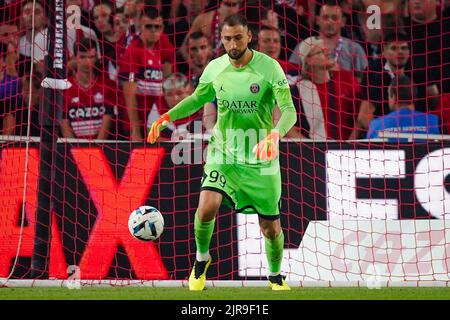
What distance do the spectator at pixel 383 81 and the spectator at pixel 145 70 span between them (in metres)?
2.30

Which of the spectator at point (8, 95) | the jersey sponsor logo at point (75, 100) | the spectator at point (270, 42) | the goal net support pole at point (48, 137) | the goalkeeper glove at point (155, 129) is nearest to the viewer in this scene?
the goalkeeper glove at point (155, 129)

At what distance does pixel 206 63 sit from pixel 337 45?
1.59 m

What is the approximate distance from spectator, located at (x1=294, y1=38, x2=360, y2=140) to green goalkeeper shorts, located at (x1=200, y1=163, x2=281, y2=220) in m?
2.09

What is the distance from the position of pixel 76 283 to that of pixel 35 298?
5.19ft

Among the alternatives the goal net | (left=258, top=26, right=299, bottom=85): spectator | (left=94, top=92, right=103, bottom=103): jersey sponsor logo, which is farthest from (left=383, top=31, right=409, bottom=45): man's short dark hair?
(left=94, top=92, right=103, bottom=103): jersey sponsor logo

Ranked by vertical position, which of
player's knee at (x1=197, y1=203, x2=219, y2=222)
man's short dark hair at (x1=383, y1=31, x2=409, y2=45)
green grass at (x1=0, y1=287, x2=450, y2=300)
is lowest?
green grass at (x1=0, y1=287, x2=450, y2=300)

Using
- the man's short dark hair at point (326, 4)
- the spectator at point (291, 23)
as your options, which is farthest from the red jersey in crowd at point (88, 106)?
the man's short dark hair at point (326, 4)

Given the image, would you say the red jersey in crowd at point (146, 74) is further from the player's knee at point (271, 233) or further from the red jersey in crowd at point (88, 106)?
the player's knee at point (271, 233)

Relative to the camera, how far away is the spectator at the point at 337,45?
1220 cm

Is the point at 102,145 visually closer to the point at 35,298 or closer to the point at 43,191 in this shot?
the point at 43,191

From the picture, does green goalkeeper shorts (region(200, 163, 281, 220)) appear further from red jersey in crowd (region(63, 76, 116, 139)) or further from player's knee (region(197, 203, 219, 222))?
red jersey in crowd (region(63, 76, 116, 139))

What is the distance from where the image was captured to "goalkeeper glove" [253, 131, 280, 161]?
8.30 meters

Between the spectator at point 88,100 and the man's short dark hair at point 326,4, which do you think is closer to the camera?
the spectator at point 88,100

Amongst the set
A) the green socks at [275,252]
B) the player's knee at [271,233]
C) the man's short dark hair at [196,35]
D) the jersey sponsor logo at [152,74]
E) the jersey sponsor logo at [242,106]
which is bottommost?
the green socks at [275,252]
